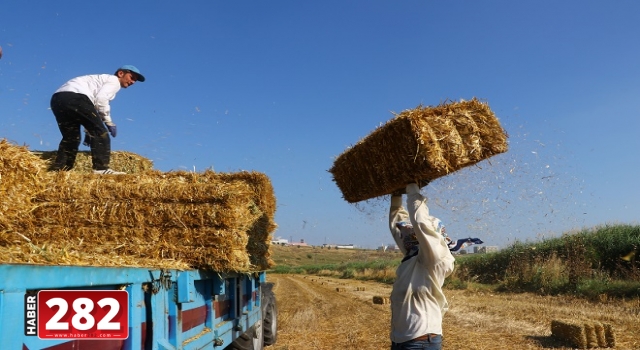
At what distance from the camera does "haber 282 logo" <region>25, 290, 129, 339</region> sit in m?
2.09

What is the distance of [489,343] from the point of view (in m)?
9.11

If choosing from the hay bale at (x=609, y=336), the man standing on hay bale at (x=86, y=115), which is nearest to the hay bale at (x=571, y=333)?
the hay bale at (x=609, y=336)

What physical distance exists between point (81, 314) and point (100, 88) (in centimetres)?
500

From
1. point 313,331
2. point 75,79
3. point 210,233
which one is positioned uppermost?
point 75,79

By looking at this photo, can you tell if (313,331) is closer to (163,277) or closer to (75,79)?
(75,79)

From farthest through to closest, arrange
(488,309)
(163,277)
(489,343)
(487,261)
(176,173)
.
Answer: (487,261), (488,309), (489,343), (176,173), (163,277)

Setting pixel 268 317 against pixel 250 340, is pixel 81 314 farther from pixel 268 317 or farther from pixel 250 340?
pixel 268 317

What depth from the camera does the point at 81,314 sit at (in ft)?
7.50

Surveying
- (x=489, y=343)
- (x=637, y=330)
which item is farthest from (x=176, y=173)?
(x=637, y=330)

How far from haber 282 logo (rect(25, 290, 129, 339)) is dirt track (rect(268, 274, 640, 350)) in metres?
7.33

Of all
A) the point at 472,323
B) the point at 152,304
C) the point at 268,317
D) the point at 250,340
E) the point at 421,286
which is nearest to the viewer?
the point at 152,304

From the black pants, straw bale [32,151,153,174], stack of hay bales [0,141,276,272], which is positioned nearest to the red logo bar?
stack of hay bales [0,141,276,272]

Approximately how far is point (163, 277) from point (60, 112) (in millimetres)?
3745

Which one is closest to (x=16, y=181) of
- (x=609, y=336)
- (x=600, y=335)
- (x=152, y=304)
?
(x=152, y=304)
